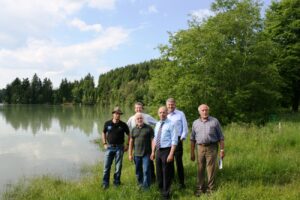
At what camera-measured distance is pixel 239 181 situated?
759 centimetres

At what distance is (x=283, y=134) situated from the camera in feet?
41.0

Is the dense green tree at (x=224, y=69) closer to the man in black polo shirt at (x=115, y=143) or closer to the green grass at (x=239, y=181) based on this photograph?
the green grass at (x=239, y=181)

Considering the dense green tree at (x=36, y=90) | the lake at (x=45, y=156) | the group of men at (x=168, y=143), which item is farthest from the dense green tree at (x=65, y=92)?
the group of men at (x=168, y=143)

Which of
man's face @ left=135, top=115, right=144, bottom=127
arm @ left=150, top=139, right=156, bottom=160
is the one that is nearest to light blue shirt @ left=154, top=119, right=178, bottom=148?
arm @ left=150, top=139, right=156, bottom=160

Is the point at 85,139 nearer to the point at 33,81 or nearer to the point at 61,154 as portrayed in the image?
the point at 61,154

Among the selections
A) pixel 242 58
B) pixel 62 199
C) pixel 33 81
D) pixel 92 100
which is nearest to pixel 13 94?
pixel 33 81

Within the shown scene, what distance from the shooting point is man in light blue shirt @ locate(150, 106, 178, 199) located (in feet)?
22.6

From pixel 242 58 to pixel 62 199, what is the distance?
15.6m

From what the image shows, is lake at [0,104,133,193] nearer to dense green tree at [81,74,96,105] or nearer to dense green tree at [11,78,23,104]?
dense green tree at [11,78,23,104]

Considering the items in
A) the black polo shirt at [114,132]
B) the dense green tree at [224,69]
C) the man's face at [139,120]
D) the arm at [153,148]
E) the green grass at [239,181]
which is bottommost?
the green grass at [239,181]

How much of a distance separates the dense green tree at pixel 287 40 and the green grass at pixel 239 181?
1621 centimetres

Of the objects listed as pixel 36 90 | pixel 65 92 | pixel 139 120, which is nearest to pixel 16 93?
pixel 36 90

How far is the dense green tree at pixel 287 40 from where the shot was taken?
88.5ft

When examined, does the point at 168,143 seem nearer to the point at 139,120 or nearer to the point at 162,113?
the point at 162,113
